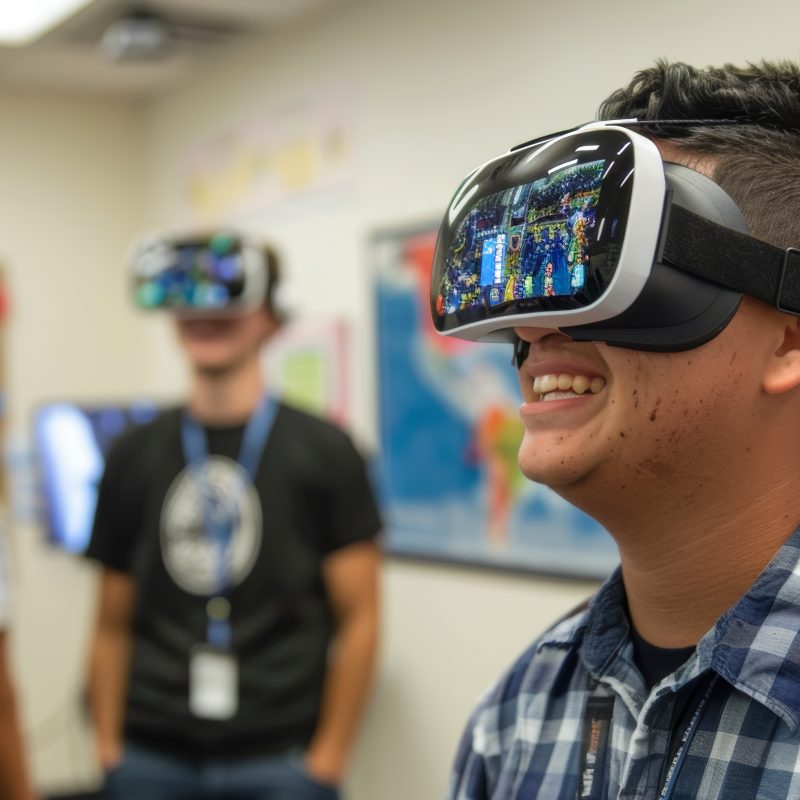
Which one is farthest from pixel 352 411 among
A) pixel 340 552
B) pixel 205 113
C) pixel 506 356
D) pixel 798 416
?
pixel 798 416

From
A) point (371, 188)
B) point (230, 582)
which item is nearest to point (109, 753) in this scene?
point (230, 582)

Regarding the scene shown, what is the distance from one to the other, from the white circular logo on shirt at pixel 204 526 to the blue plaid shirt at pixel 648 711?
4.50 ft

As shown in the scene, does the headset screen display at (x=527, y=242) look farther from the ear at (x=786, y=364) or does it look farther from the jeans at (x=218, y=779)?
the jeans at (x=218, y=779)

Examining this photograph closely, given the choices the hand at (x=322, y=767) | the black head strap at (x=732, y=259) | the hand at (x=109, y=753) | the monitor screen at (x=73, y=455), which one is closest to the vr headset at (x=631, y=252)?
the black head strap at (x=732, y=259)

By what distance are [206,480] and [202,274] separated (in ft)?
1.58

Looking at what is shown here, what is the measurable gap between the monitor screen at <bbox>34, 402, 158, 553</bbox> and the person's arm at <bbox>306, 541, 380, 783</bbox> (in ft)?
5.02

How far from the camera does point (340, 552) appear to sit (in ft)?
8.11

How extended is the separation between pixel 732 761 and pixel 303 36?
2998 millimetres

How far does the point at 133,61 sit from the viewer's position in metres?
3.50

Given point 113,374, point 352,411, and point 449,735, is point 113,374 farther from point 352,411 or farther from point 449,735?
point 449,735

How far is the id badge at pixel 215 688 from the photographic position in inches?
94.4

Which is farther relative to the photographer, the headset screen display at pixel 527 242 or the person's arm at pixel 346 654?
the person's arm at pixel 346 654

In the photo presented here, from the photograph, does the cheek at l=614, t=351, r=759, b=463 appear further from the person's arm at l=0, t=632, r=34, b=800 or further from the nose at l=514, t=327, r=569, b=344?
the person's arm at l=0, t=632, r=34, b=800

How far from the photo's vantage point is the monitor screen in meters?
3.84
